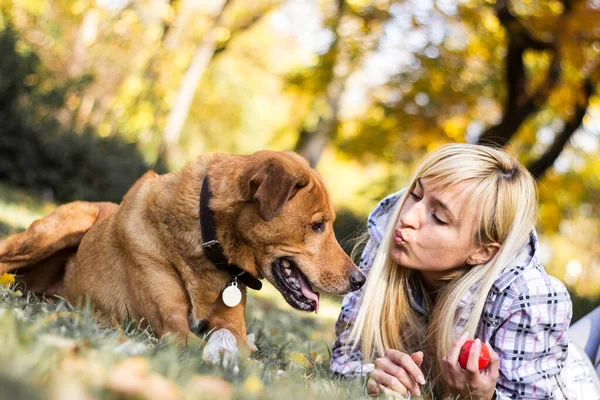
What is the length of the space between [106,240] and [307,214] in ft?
4.95

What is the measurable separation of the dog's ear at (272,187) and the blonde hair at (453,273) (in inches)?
33.6

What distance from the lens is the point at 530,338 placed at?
3.67m

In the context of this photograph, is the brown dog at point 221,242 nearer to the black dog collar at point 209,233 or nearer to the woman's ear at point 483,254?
the black dog collar at point 209,233

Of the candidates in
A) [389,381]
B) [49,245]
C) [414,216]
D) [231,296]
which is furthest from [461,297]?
[49,245]

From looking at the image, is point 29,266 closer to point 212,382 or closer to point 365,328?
point 365,328

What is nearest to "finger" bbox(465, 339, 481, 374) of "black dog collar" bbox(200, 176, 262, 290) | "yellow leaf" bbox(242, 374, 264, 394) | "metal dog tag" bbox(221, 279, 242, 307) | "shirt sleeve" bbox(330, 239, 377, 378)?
"shirt sleeve" bbox(330, 239, 377, 378)

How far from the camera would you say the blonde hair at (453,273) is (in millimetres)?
4012

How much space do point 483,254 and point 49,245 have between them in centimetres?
331

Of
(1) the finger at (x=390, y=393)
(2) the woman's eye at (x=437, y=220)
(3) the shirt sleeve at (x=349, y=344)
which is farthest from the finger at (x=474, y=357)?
(2) the woman's eye at (x=437, y=220)

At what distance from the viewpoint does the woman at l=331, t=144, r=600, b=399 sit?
3662 millimetres

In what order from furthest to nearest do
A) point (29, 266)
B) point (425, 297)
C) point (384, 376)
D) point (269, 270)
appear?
point (29, 266), point (425, 297), point (269, 270), point (384, 376)

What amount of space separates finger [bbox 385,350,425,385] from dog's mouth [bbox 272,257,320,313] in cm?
85

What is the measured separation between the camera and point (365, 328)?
4.32 m

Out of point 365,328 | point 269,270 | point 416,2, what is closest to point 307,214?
point 269,270
